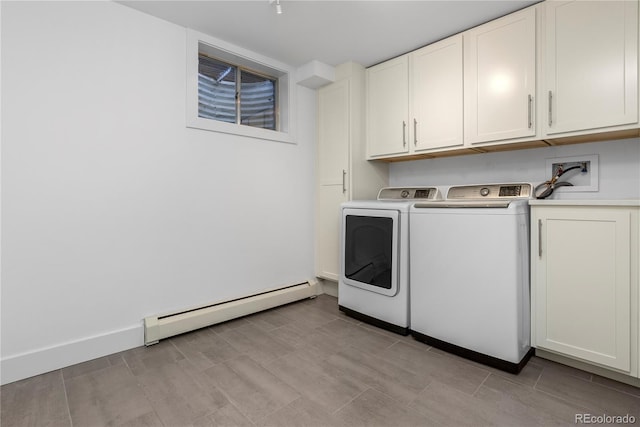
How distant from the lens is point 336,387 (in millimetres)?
1670

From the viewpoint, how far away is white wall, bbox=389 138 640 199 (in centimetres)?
201

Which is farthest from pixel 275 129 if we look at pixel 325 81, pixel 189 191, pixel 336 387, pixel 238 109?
pixel 336 387

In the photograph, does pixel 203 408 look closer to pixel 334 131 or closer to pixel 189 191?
pixel 189 191

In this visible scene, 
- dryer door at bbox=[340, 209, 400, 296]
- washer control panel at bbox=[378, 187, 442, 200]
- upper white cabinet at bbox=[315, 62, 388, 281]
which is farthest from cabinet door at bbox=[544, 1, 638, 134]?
upper white cabinet at bbox=[315, 62, 388, 281]

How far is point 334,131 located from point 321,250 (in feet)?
4.17

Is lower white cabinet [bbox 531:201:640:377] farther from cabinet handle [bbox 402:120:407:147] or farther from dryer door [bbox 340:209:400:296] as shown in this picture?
cabinet handle [bbox 402:120:407:147]

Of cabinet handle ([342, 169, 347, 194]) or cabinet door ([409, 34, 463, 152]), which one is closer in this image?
cabinet door ([409, 34, 463, 152])

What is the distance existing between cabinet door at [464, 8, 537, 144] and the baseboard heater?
2.09 m

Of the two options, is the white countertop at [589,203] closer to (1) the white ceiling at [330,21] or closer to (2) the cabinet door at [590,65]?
(2) the cabinet door at [590,65]

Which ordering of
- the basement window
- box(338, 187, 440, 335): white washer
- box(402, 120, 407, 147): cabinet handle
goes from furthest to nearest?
box(402, 120, 407, 147): cabinet handle → the basement window → box(338, 187, 440, 335): white washer

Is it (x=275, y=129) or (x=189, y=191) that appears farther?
(x=275, y=129)

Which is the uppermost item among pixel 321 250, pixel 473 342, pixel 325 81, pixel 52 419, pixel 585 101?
pixel 325 81

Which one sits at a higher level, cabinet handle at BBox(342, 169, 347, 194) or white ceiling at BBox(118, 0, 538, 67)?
white ceiling at BBox(118, 0, 538, 67)

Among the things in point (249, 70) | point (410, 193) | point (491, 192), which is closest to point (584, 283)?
point (491, 192)
